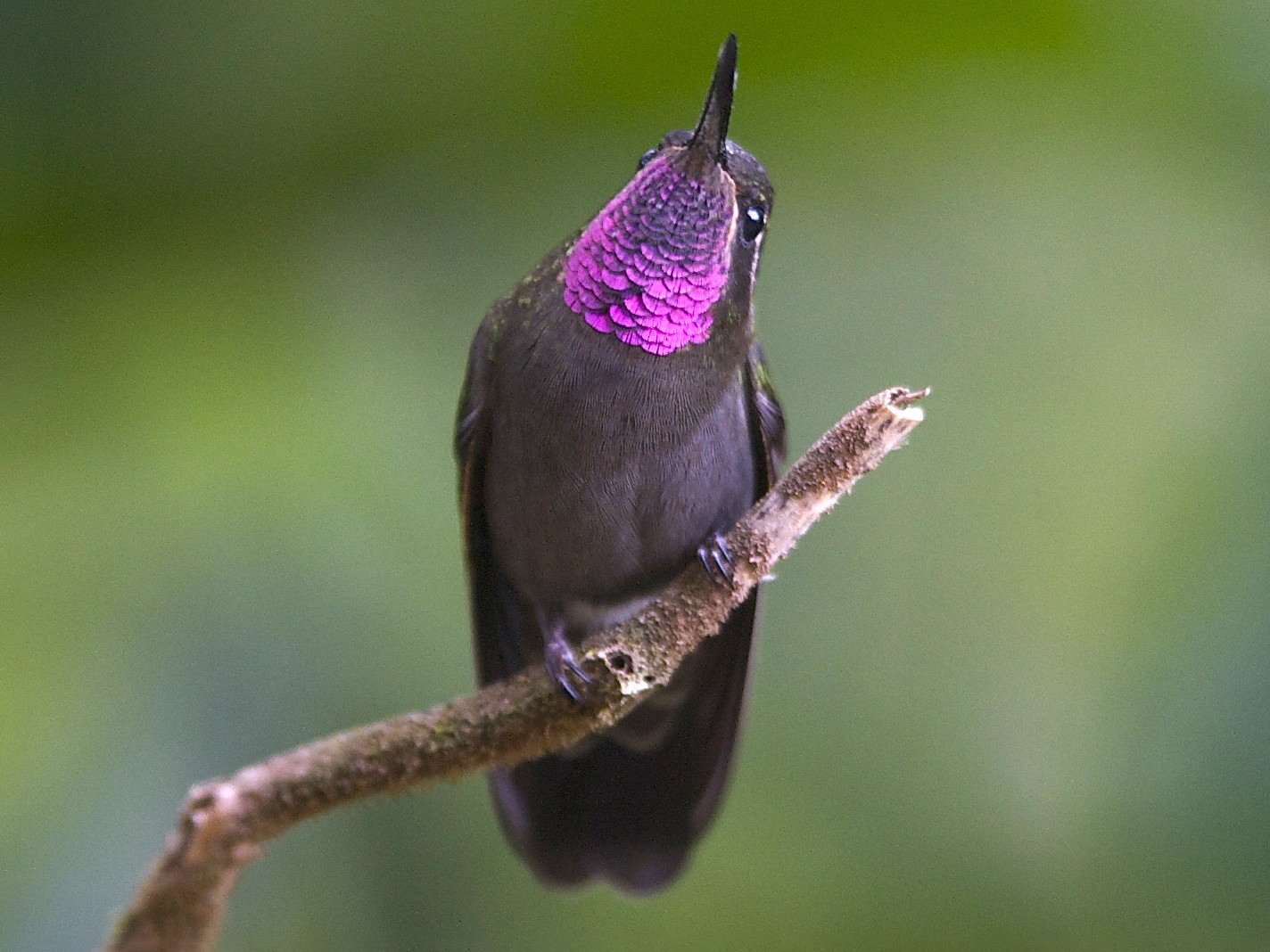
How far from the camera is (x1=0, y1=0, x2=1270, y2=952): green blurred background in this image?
6.14 ft

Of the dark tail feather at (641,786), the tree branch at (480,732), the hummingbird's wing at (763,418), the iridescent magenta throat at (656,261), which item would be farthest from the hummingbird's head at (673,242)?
the dark tail feather at (641,786)

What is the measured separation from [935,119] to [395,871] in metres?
1.75

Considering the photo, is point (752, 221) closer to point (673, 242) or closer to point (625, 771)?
point (673, 242)

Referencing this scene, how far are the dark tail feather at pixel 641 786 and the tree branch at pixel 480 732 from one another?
545 millimetres

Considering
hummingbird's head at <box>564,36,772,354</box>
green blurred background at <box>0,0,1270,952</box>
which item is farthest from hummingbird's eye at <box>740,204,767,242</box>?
green blurred background at <box>0,0,1270,952</box>

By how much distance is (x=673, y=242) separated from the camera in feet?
4.64

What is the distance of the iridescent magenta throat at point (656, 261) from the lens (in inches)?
55.5

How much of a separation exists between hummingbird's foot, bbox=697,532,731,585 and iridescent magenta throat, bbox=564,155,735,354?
10.0 inches

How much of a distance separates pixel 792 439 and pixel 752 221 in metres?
0.91

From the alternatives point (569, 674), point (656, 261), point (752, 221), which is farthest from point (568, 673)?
point (752, 221)

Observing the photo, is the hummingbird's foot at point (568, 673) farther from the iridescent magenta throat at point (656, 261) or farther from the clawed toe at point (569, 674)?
the iridescent magenta throat at point (656, 261)

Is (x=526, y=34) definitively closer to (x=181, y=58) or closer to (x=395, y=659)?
(x=181, y=58)

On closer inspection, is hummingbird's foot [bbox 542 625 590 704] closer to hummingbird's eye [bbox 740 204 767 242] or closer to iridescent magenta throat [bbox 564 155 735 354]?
iridescent magenta throat [bbox 564 155 735 354]

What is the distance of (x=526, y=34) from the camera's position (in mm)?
1999
